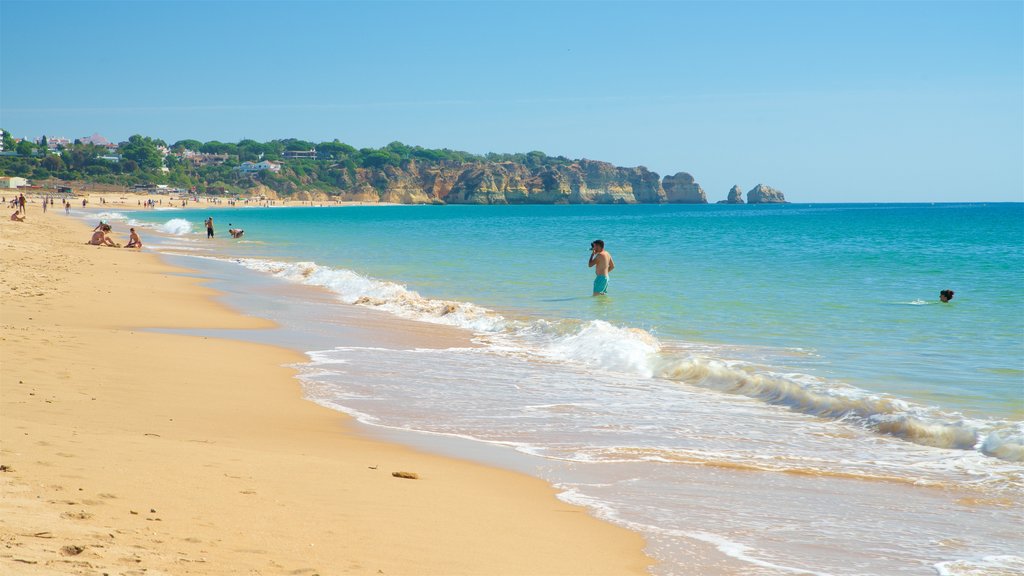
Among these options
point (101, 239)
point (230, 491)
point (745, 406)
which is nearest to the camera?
point (230, 491)

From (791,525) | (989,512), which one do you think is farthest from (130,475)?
(989,512)

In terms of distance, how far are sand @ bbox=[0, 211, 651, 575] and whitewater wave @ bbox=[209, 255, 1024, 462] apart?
13.1 feet

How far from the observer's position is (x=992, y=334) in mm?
14438

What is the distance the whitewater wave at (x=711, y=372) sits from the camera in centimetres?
779

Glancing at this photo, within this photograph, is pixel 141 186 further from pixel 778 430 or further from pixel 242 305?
pixel 778 430

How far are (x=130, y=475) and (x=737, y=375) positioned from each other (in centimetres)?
724

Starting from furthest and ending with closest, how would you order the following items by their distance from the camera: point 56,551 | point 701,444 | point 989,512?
point 701,444
point 989,512
point 56,551

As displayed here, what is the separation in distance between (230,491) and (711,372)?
22.8 ft

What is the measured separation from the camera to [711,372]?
10703 millimetres

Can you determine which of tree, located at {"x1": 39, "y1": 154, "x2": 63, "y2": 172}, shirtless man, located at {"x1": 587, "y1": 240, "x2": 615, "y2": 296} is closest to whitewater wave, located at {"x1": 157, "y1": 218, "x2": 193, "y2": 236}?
shirtless man, located at {"x1": 587, "y1": 240, "x2": 615, "y2": 296}

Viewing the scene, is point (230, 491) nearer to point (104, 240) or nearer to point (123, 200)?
point (104, 240)

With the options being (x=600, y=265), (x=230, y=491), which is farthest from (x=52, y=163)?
(x=230, y=491)

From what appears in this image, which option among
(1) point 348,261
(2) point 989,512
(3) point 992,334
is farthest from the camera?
(1) point 348,261

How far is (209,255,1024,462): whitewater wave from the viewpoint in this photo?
7785 millimetres
